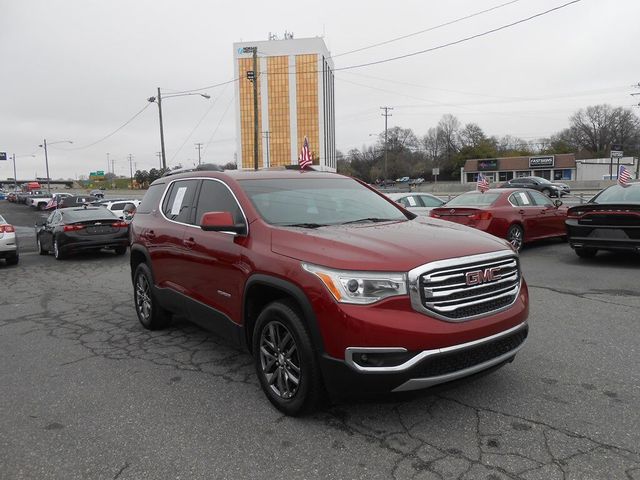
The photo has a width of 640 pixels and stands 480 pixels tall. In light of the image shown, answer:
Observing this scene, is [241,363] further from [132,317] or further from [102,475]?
[132,317]

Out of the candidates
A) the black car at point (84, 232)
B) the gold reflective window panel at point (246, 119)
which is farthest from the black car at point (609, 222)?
the gold reflective window panel at point (246, 119)

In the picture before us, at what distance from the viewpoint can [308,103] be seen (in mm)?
109500

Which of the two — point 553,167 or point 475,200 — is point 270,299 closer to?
point 475,200

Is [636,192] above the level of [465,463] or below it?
above

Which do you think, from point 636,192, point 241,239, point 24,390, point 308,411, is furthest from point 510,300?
point 636,192

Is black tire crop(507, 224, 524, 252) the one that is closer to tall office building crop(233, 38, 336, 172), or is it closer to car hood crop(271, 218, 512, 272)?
car hood crop(271, 218, 512, 272)

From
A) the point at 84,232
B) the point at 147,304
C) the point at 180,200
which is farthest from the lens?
the point at 84,232

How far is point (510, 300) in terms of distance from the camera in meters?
3.62

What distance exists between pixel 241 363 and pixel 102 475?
193 cm

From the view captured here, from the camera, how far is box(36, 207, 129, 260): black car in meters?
13.4

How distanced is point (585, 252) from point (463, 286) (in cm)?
808

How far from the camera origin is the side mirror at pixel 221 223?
3957mm

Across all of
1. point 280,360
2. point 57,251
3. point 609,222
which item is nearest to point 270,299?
point 280,360

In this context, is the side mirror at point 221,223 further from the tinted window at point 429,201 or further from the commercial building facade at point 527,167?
the commercial building facade at point 527,167
